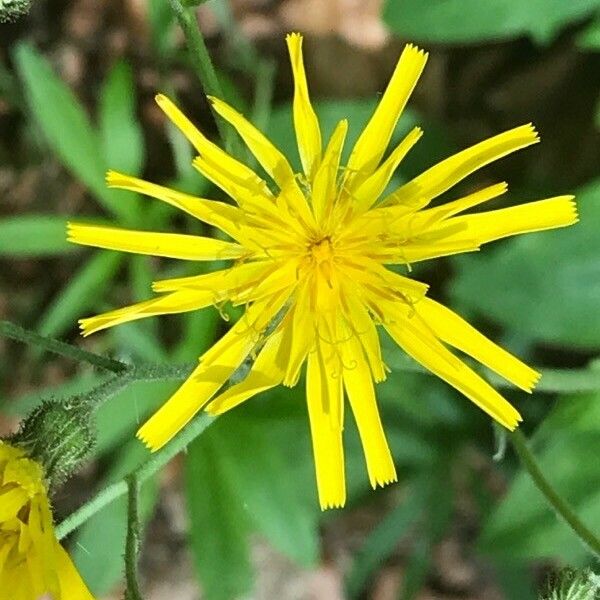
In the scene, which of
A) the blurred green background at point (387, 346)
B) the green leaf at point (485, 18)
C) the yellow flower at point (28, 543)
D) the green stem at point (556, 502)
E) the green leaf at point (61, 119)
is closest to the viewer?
the yellow flower at point (28, 543)

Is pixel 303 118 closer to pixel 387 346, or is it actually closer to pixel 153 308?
pixel 153 308

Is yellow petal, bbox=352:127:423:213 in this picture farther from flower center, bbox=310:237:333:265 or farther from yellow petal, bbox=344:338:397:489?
yellow petal, bbox=344:338:397:489

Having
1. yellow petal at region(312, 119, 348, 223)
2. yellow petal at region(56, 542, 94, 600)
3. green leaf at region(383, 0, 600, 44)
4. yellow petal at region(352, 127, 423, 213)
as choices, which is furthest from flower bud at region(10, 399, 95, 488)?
green leaf at region(383, 0, 600, 44)

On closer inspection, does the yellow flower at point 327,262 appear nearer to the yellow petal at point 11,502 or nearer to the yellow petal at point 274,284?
the yellow petal at point 274,284

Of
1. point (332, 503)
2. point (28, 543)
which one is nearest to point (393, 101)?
point (332, 503)

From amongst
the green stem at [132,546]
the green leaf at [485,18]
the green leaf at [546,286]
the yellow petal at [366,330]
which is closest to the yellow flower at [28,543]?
the green stem at [132,546]

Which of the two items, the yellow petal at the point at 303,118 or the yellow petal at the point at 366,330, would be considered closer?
the yellow petal at the point at 303,118

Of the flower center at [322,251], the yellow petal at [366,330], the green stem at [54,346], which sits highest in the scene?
the flower center at [322,251]
